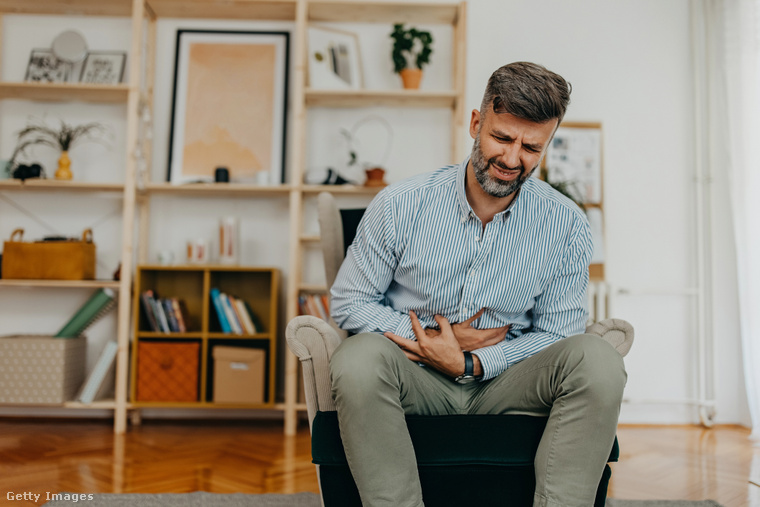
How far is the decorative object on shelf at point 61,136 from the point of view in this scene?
307 centimetres

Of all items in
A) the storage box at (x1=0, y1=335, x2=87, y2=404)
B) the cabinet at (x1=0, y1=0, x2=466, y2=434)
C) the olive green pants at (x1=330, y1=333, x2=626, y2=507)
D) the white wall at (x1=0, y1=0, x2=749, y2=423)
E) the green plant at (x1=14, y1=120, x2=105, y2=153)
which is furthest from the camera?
the white wall at (x1=0, y1=0, x2=749, y2=423)

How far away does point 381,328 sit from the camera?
1.51 m

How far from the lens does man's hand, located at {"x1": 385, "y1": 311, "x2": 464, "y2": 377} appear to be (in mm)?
1440

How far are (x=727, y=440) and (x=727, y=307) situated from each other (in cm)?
73

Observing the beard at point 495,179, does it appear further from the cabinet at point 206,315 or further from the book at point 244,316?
the book at point 244,316

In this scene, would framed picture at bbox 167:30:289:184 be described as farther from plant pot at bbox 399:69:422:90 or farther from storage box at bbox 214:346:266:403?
storage box at bbox 214:346:266:403

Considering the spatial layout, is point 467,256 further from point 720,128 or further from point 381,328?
point 720,128

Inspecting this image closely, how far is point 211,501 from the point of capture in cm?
186

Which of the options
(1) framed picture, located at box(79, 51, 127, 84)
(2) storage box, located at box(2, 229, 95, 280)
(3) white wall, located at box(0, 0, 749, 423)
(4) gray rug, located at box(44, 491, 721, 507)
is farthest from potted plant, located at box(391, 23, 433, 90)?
(4) gray rug, located at box(44, 491, 721, 507)

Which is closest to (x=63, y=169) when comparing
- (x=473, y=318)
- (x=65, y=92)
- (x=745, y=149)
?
(x=65, y=92)

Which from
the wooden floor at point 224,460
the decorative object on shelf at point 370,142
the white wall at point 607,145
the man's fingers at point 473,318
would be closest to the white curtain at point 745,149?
the white wall at point 607,145

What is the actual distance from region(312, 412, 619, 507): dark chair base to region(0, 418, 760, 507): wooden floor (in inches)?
32.5

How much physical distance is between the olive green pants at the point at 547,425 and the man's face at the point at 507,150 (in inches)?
16.7

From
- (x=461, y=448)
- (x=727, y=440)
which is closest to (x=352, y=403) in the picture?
(x=461, y=448)
